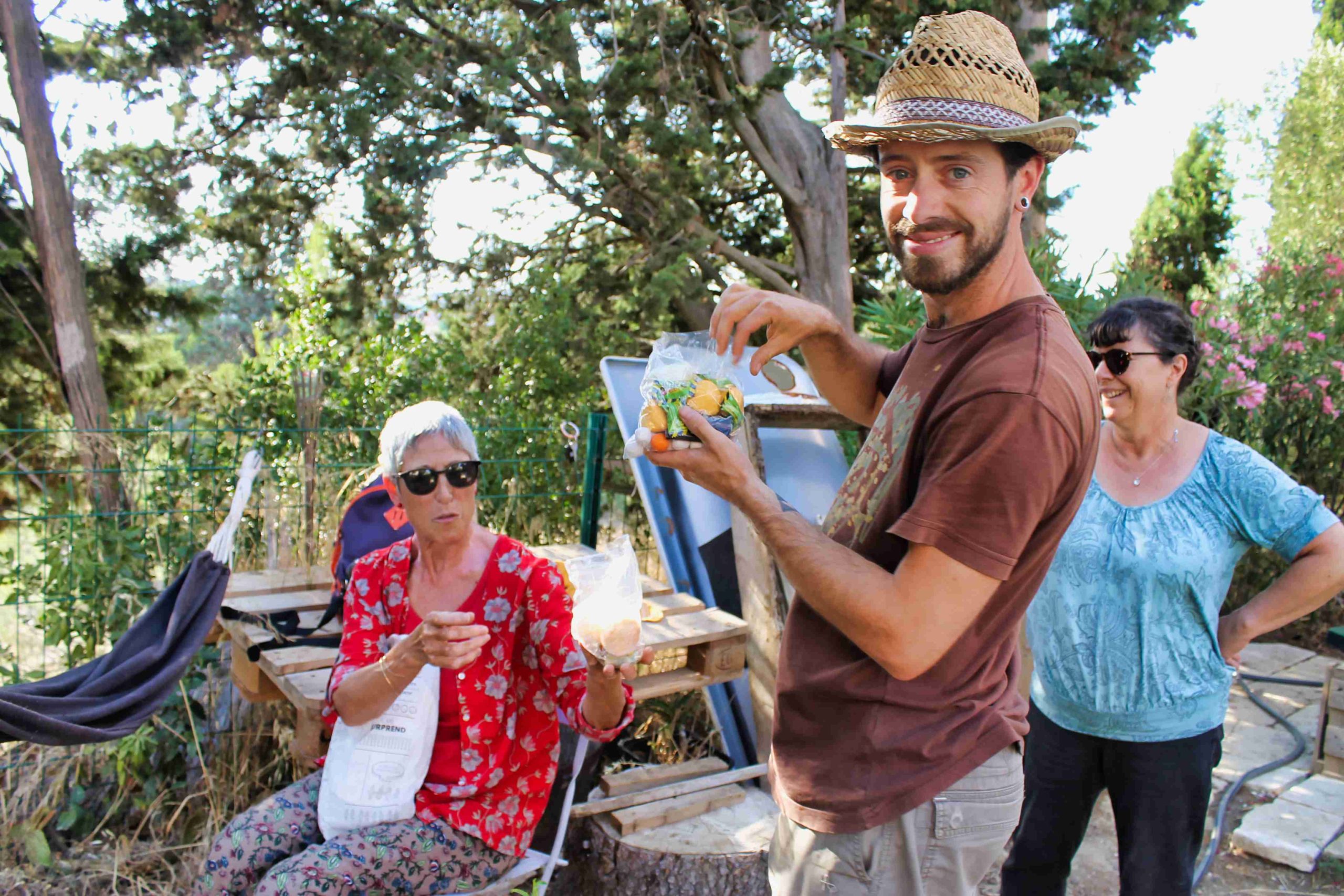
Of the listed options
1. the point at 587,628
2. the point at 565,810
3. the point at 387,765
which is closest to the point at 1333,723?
the point at 565,810

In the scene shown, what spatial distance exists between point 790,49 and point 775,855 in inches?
342

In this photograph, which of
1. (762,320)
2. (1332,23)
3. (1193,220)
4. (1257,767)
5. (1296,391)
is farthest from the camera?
(1332,23)

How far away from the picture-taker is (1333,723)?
3.95m

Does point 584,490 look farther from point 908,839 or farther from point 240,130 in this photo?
point 240,130

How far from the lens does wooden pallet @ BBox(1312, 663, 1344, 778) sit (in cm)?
391

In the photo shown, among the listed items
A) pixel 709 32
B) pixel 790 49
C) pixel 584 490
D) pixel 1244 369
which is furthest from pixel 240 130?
pixel 1244 369

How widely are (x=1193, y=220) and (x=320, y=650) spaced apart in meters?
13.9

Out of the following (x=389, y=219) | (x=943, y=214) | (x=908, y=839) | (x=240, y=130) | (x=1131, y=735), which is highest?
(x=240, y=130)

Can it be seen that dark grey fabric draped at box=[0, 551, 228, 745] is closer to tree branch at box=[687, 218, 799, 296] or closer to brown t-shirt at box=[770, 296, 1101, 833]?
brown t-shirt at box=[770, 296, 1101, 833]

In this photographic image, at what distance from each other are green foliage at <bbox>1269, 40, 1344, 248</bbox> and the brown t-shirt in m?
17.3

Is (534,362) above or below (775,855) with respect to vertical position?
above

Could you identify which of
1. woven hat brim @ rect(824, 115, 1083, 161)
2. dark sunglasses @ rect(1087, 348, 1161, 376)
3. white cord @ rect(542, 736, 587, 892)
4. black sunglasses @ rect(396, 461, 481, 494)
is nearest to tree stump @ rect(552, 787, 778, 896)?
white cord @ rect(542, 736, 587, 892)

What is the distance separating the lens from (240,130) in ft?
25.9

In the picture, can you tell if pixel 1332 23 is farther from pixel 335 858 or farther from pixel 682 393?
pixel 335 858
